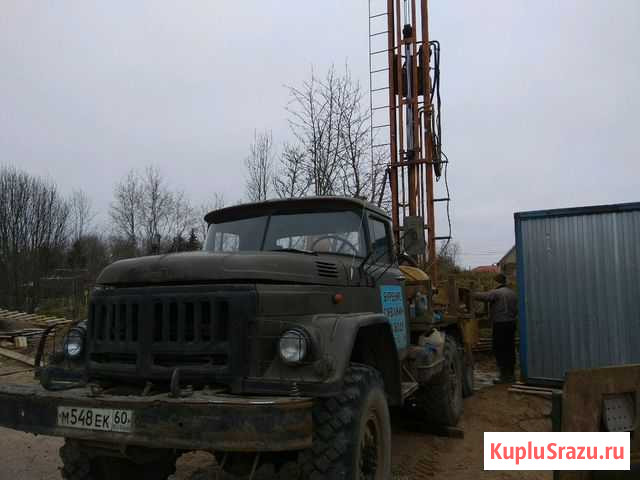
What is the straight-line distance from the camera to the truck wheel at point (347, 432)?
2.79m

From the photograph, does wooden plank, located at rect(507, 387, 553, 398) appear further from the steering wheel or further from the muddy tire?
the muddy tire

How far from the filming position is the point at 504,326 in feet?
28.0

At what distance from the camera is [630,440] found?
3289 millimetres

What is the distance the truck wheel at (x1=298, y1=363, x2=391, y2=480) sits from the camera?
110 inches

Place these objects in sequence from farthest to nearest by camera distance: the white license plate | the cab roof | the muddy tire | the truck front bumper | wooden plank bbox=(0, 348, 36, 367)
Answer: wooden plank bbox=(0, 348, 36, 367), the cab roof, the muddy tire, the white license plate, the truck front bumper

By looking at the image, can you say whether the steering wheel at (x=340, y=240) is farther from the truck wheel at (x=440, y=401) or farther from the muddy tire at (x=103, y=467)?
the truck wheel at (x=440, y=401)

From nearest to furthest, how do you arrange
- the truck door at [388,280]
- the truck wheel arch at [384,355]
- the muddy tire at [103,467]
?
the muddy tire at [103,467] → the truck wheel arch at [384,355] → the truck door at [388,280]

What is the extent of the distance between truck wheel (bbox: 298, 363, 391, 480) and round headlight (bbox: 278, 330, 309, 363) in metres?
0.30

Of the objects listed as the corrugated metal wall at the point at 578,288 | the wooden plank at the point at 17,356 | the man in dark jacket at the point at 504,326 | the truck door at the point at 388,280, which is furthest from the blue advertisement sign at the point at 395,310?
the wooden plank at the point at 17,356

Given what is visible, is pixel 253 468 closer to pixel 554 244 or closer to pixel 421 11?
pixel 554 244

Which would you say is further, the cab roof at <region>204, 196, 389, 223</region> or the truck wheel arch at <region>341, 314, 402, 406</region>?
the cab roof at <region>204, 196, 389, 223</region>

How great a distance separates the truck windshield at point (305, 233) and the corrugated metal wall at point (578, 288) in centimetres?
455

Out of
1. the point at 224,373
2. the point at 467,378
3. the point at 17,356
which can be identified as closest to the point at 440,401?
the point at 467,378

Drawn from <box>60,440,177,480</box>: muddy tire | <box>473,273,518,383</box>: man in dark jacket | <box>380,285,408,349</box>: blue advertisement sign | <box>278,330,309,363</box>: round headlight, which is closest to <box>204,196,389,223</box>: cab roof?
<box>380,285,408,349</box>: blue advertisement sign
